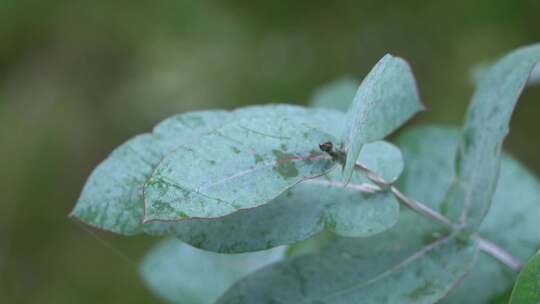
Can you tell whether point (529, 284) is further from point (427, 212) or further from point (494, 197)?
point (494, 197)

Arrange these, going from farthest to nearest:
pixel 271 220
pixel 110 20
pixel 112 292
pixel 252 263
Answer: pixel 110 20
pixel 112 292
pixel 252 263
pixel 271 220

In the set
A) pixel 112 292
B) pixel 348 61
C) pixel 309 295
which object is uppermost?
pixel 309 295

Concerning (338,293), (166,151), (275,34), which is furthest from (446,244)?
(275,34)

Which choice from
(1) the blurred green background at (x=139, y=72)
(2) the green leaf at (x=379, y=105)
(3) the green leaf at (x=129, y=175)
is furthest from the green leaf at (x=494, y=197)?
(1) the blurred green background at (x=139, y=72)

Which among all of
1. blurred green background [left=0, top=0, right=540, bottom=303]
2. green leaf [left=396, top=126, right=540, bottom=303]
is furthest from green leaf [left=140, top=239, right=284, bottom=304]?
blurred green background [left=0, top=0, right=540, bottom=303]

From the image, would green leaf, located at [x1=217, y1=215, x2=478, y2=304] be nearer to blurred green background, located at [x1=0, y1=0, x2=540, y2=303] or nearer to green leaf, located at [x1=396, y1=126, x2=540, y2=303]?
green leaf, located at [x1=396, y1=126, x2=540, y2=303]

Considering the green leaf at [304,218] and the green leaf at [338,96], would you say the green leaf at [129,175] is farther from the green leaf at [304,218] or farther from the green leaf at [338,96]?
the green leaf at [338,96]

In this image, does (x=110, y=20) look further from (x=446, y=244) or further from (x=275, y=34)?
(x=446, y=244)
